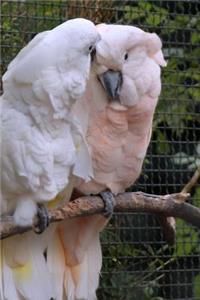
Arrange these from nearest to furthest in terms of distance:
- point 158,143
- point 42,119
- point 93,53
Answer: point 42,119
point 93,53
point 158,143

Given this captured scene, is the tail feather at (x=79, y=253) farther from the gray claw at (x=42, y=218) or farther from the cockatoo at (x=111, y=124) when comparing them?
the gray claw at (x=42, y=218)

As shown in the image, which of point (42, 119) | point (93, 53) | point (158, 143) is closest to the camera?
point (42, 119)

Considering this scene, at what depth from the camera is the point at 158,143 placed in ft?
6.91

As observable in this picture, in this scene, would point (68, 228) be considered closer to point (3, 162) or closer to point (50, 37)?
point (3, 162)

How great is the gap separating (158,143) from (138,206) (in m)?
0.65

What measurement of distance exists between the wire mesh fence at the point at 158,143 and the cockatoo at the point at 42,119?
2.11 ft

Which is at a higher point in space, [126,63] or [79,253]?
[126,63]

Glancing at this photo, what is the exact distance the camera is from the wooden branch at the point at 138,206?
140cm

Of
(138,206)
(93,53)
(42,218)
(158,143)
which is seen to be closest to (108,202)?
(138,206)

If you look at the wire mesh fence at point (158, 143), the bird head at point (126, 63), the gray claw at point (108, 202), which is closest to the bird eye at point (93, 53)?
the bird head at point (126, 63)

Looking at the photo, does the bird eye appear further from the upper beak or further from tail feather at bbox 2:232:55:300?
tail feather at bbox 2:232:55:300

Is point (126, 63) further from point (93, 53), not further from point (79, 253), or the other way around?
point (79, 253)

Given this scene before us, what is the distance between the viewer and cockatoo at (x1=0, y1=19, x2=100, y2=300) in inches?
52.0

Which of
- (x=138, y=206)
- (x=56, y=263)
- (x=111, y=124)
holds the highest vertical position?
(x=111, y=124)
